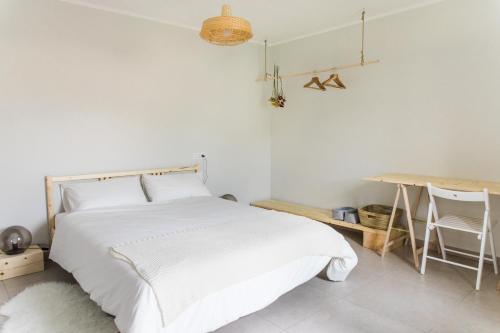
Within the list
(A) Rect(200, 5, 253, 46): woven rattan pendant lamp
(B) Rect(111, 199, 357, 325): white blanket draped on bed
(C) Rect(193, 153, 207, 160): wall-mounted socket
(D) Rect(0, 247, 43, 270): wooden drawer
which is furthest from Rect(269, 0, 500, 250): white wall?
(D) Rect(0, 247, 43, 270): wooden drawer

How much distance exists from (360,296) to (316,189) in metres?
2.09

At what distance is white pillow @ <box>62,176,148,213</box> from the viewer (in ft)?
10.5

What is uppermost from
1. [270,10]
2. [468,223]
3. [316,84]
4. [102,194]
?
[270,10]

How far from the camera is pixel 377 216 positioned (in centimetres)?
361

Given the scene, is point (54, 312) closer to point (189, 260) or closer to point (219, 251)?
point (189, 260)

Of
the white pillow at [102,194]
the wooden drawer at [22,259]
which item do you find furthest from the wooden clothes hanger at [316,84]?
the wooden drawer at [22,259]

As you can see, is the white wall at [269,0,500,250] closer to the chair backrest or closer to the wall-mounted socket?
the chair backrest

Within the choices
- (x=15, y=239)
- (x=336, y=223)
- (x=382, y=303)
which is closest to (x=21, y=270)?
(x=15, y=239)

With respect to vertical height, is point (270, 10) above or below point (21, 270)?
above

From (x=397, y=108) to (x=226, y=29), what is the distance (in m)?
2.27

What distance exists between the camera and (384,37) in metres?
3.75

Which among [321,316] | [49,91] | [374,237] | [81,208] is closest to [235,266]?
[321,316]

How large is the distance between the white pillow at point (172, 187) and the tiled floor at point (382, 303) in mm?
1109

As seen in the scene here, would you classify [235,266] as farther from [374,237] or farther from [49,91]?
[49,91]
